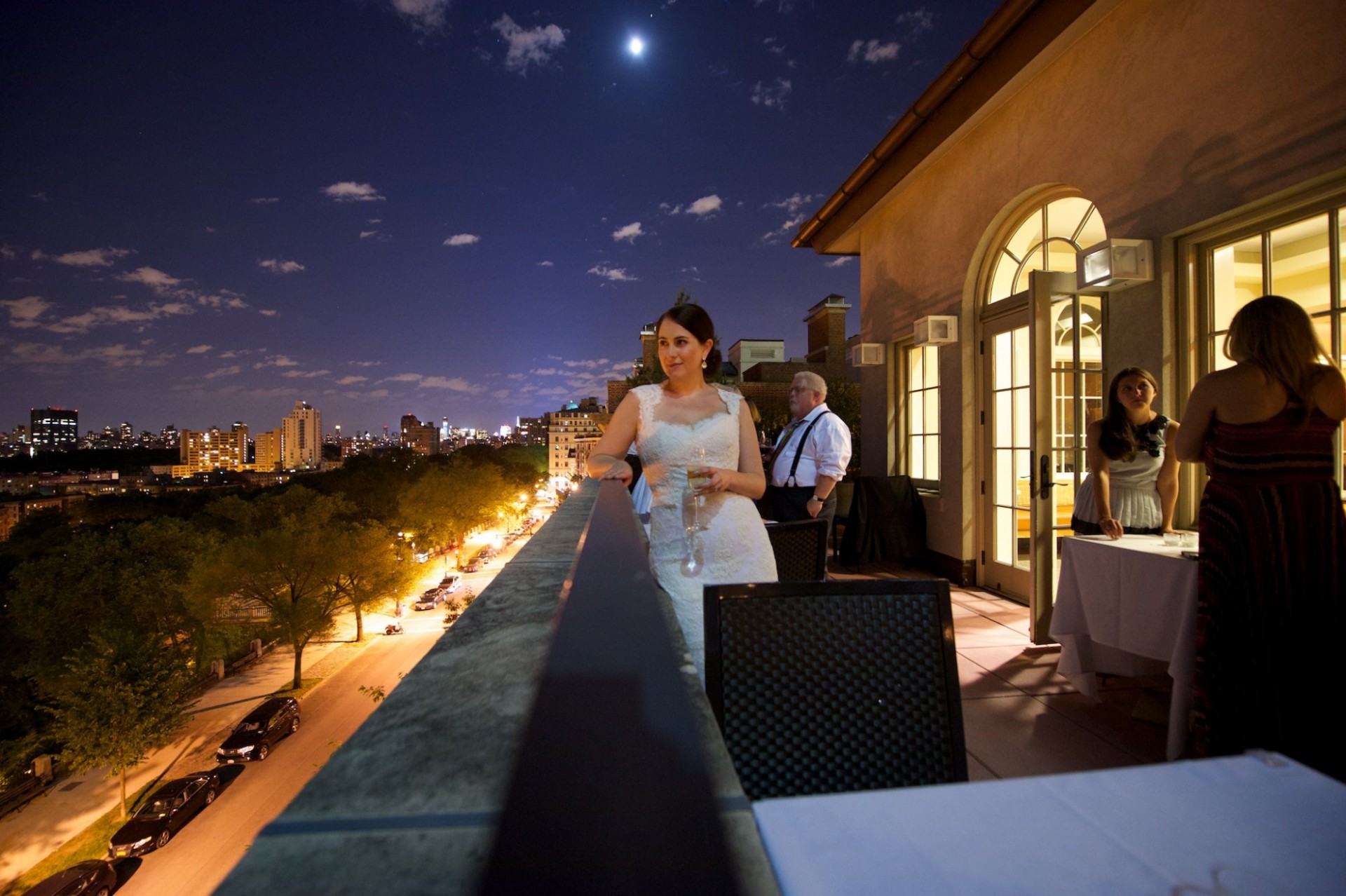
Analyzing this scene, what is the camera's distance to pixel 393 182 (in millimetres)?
81625

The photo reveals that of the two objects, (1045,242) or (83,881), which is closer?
(1045,242)

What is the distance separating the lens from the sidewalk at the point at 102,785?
1647 centimetres

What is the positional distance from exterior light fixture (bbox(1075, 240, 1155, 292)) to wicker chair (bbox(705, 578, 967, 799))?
323 cm

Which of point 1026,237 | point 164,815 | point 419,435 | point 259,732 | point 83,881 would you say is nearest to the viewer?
point 1026,237

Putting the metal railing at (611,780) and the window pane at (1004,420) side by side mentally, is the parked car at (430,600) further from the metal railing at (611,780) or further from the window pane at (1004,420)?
the metal railing at (611,780)

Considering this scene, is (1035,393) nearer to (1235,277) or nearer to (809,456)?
(1235,277)

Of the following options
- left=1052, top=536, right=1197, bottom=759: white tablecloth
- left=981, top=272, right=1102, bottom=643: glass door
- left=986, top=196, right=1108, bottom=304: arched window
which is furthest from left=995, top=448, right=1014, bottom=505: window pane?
left=1052, top=536, right=1197, bottom=759: white tablecloth

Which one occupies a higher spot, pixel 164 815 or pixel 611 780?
pixel 611 780

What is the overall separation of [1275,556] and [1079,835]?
2168mm

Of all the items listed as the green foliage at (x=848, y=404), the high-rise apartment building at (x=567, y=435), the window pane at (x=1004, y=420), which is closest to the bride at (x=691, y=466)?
the window pane at (x=1004, y=420)

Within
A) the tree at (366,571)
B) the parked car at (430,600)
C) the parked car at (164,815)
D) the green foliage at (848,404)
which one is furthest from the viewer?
the parked car at (430,600)

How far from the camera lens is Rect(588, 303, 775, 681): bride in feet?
6.70

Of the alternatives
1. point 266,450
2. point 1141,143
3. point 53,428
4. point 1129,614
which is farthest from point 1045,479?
point 266,450

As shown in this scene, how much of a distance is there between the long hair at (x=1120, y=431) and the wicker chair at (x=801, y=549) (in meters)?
1.65
